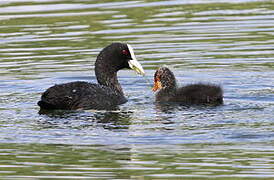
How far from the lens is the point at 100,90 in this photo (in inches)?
515

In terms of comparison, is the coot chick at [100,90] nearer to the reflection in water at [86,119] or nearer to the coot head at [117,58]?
the coot head at [117,58]

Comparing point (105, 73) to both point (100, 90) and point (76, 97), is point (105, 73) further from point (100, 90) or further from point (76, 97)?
point (76, 97)

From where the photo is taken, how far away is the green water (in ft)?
31.6

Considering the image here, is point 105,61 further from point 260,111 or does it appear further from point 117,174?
point 117,174

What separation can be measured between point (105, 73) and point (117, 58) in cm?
30

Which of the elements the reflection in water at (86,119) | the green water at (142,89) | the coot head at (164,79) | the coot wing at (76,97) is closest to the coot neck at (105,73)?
the green water at (142,89)

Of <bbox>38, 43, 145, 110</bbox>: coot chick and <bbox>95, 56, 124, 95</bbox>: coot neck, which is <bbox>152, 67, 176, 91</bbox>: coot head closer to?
<bbox>38, 43, 145, 110</bbox>: coot chick

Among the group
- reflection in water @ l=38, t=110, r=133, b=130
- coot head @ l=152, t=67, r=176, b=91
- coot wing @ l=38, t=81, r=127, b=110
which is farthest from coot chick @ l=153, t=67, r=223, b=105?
reflection in water @ l=38, t=110, r=133, b=130

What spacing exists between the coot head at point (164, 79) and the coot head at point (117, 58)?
33 cm

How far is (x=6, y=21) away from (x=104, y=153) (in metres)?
11.6

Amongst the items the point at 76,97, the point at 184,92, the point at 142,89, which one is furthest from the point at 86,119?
the point at 142,89

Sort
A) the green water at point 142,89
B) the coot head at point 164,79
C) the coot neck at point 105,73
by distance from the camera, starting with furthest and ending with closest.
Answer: the coot neck at point 105,73 < the coot head at point 164,79 < the green water at point 142,89

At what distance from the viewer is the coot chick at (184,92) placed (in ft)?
42.4

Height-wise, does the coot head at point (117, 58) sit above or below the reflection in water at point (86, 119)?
above
